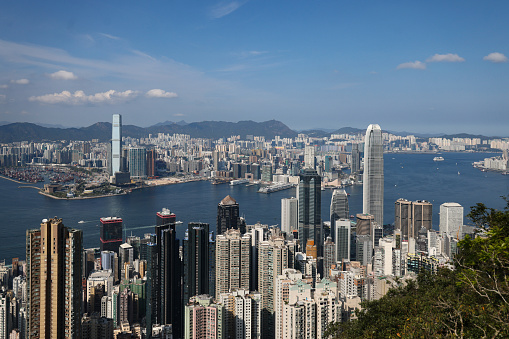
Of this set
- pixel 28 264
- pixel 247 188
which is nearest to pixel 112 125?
pixel 247 188

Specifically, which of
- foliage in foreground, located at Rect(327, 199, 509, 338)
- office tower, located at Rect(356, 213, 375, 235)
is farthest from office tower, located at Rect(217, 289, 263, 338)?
office tower, located at Rect(356, 213, 375, 235)

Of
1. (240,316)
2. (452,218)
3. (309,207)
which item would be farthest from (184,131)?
(240,316)

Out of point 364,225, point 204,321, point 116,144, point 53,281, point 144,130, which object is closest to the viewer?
point 53,281

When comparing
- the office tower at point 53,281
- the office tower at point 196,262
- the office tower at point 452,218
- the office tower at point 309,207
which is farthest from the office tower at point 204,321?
the office tower at point 452,218

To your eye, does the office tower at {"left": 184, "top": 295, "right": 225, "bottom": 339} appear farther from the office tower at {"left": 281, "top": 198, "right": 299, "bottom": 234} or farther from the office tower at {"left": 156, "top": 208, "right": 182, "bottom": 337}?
the office tower at {"left": 281, "top": 198, "right": 299, "bottom": 234}

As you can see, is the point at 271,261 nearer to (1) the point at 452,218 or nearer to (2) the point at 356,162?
(1) the point at 452,218

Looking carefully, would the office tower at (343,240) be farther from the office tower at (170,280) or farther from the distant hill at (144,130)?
the distant hill at (144,130)
